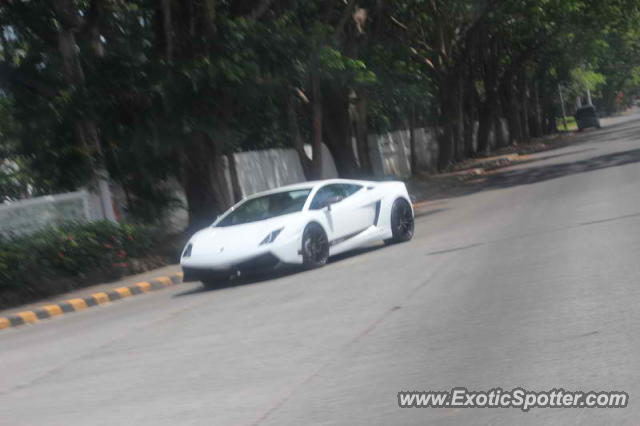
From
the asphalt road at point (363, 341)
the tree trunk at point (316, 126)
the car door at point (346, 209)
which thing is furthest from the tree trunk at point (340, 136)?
the asphalt road at point (363, 341)

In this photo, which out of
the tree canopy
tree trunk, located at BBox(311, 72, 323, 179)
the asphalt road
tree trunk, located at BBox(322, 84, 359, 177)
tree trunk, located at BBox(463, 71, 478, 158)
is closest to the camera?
the asphalt road

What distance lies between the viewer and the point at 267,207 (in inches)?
620

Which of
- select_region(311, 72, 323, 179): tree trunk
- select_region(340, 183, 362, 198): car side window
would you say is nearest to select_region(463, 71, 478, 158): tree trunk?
select_region(311, 72, 323, 179): tree trunk

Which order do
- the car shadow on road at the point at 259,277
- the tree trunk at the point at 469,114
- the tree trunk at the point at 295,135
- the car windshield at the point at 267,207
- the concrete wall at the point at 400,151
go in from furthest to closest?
the tree trunk at the point at 469,114 → the concrete wall at the point at 400,151 → the tree trunk at the point at 295,135 → the car windshield at the point at 267,207 → the car shadow on road at the point at 259,277

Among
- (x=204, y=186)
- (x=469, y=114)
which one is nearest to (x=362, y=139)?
(x=204, y=186)

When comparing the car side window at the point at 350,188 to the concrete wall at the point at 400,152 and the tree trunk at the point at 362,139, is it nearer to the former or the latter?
the tree trunk at the point at 362,139

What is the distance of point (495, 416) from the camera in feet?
20.1

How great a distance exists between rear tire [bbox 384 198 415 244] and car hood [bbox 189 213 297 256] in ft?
8.65

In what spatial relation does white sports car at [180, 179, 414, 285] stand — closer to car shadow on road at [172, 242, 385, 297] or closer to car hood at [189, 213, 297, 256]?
car hood at [189, 213, 297, 256]

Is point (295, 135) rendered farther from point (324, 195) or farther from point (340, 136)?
point (324, 195)

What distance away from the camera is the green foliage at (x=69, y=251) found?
16141mm

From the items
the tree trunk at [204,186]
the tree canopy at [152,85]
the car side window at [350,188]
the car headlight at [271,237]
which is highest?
the tree canopy at [152,85]

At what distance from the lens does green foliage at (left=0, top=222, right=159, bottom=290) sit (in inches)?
635

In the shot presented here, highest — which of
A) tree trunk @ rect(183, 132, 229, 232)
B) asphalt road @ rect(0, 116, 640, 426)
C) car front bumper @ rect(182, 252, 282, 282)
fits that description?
tree trunk @ rect(183, 132, 229, 232)
